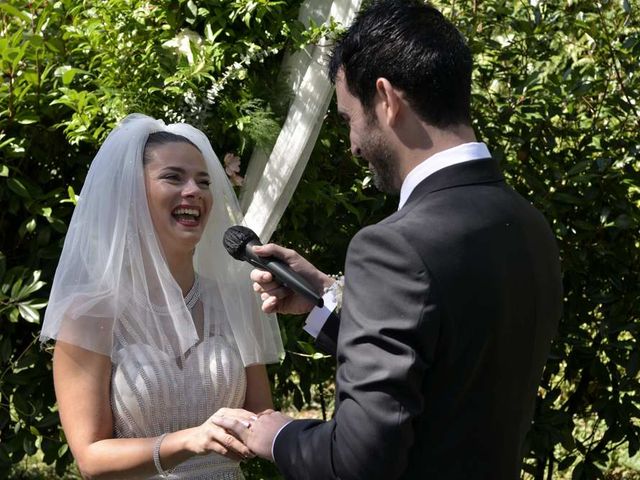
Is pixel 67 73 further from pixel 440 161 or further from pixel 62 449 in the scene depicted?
pixel 440 161

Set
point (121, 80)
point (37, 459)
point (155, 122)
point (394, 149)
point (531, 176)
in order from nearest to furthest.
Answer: point (394, 149)
point (155, 122)
point (121, 80)
point (531, 176)
point (37, 459)

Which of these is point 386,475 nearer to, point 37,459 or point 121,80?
point 121,80

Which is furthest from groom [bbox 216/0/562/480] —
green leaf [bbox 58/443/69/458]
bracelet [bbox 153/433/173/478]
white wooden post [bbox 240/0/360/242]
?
green leaf [bbox 58/443/69/458]

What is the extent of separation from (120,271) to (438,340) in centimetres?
151

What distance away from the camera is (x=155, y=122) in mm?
3369

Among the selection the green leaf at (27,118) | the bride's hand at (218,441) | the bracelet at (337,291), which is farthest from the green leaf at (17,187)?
the bracelet at (337,291)

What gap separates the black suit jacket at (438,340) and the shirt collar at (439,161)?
0.05 ft

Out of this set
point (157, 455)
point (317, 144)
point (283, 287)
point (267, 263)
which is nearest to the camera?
point (267, 263)

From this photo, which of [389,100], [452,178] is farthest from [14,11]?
[452,178]

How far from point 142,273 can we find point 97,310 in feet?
0.66

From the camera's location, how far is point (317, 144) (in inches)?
157

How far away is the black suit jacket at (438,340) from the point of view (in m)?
1.91

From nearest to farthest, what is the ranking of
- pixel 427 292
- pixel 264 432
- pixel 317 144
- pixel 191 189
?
pixel 427 292, pixel 264 432, pixel 191 189, pixel 317 144

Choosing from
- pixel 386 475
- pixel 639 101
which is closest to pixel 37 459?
pixel 639 101
